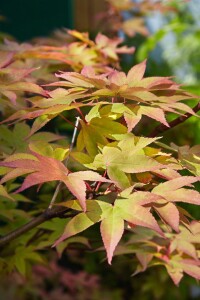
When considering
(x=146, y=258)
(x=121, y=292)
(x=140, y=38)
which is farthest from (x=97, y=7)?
(x=146, y=258)

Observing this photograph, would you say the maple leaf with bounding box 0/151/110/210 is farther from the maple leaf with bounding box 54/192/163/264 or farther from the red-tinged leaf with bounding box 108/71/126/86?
the red-tinged leaf with bounding box 108/71/126/86

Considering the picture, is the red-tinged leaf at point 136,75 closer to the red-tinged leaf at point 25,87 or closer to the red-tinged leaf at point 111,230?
the red-tinged leaf at point 25,87

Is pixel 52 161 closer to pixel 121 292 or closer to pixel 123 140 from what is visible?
pixel 123 140

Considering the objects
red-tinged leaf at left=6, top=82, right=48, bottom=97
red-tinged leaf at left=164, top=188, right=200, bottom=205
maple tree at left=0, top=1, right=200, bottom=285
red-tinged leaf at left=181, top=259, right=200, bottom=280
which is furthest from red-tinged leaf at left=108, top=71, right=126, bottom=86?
red-tinged leaf at left=181, top=259, right=200, bottom=280

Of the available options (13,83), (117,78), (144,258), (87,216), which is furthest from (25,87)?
(144,258)

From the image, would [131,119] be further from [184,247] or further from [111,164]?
[184,247]

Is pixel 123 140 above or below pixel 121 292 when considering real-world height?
above

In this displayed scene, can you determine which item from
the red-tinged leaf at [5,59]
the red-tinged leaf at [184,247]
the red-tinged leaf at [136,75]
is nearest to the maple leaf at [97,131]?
the red-tinged leaf at [136,75]
